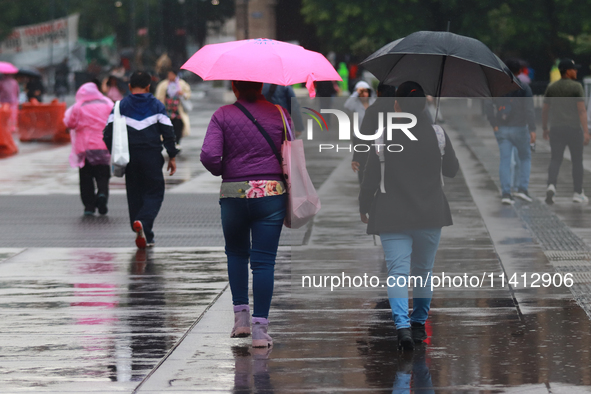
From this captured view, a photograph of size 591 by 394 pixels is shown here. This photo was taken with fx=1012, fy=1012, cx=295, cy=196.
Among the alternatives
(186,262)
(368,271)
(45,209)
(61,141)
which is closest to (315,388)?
(368,271)

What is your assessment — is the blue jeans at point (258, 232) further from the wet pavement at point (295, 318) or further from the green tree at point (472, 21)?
the green tree at point (472, 21)

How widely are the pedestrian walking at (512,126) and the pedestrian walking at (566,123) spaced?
1.04ft

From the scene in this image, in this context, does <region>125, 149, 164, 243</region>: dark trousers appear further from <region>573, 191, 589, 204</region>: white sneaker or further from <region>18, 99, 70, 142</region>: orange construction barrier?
<region>18, 99, 70, 142</region>: orange construction barrier

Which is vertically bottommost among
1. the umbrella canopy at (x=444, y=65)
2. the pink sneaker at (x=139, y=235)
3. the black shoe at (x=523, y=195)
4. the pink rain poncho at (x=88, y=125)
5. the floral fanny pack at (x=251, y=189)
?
the black shoe at (x=523, y=195)

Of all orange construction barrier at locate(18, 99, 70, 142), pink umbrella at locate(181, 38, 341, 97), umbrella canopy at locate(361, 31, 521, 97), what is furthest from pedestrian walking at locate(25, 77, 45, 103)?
pink umbrella at locate(181, 38, 341, 97)

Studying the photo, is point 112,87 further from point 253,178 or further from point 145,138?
point 253,178

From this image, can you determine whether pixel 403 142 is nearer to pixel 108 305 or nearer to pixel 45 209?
pixel 108 305

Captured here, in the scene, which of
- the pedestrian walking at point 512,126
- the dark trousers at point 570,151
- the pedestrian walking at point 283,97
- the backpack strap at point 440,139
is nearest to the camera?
the backpack strap at point 440,139

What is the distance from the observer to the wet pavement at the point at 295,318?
534 centimetres

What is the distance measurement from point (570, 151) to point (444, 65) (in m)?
6.70

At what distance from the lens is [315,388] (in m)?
5.14

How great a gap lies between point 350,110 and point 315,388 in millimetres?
8917

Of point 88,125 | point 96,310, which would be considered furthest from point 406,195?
point 88,125

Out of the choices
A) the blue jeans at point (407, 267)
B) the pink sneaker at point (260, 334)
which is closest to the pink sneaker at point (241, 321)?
the pink sneaker at point (260, 334)
